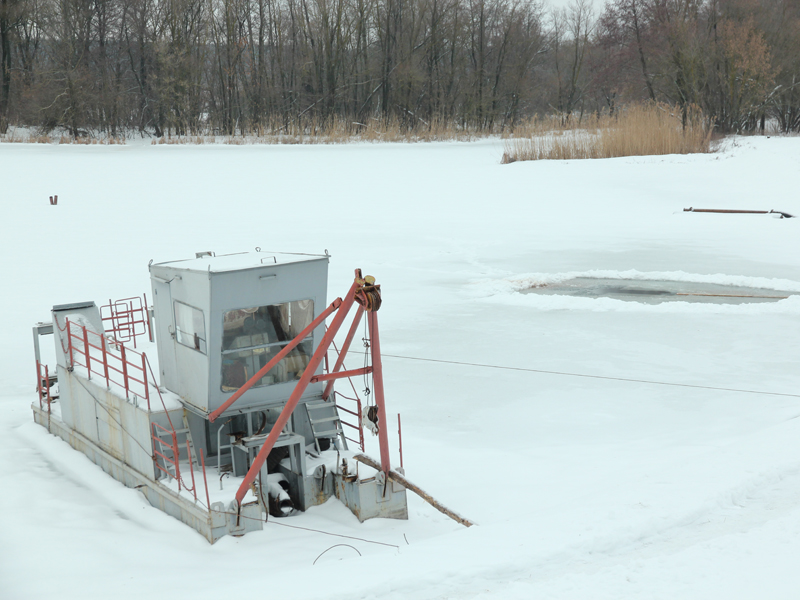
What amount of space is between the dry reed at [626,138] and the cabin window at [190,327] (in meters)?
23.2

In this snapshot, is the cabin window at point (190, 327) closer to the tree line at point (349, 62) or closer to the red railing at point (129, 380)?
the red railing at point (129, 380)

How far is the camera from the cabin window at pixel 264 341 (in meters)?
7.39

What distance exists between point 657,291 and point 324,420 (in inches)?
338

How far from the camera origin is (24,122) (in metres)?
35.5

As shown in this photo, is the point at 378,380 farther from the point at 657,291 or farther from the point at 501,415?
the point at 657,291

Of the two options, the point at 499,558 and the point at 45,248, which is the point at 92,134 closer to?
the point at 45,248

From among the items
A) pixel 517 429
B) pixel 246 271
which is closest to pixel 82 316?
pixel 246 271

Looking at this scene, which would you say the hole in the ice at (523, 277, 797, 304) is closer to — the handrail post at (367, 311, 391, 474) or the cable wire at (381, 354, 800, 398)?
the cable wire at (381, 354, 800, 398)

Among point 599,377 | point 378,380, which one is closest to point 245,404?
point 378,380

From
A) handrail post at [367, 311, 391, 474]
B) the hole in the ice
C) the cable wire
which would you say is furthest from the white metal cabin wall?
the hole in the ice

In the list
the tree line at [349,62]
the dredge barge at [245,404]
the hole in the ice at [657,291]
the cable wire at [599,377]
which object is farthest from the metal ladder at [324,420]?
the tree line at [349,62]

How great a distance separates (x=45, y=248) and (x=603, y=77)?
Answer: 114 feet

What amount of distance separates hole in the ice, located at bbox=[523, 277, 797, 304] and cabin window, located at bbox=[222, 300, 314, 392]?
7.85 m

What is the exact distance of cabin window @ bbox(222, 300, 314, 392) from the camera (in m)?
7.39
